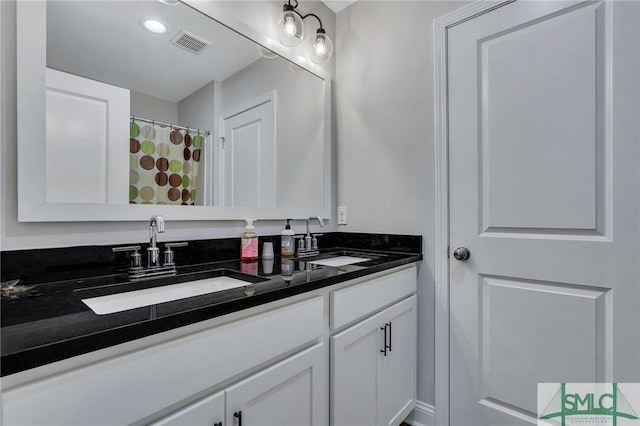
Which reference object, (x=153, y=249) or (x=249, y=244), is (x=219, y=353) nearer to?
(x=153, y=249)

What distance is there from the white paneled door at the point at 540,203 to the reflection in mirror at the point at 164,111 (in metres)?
0.90

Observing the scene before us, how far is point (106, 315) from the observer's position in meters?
0.62

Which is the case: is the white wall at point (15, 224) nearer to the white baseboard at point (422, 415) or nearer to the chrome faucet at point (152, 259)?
the chrome faucet at point (152, 259)

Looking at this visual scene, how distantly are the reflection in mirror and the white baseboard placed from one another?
3.99 feet

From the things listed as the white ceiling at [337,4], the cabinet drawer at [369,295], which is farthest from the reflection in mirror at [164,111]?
the cabinet drawer at [369,295]

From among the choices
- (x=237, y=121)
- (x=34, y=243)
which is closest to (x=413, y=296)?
(x=237, y=121)

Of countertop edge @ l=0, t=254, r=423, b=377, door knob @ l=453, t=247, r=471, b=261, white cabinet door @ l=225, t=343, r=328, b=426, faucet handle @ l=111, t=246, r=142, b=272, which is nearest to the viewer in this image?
countertop edge @ l=0, t=254, r=423, b=377

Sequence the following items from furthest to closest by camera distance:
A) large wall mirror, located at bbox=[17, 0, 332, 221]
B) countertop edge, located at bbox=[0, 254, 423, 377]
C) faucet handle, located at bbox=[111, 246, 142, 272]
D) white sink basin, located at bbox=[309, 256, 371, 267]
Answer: white sink basin, located at bbox=[309, 256, 371, 267] → faucet handle, located at bbox=[111, 246, 142, 272] → large wall mirror, located at bbox=[17, 0, 332, 221] → countertop edge, located at bbox=[0, 254, 423, 377]

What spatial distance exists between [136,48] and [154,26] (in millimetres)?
121

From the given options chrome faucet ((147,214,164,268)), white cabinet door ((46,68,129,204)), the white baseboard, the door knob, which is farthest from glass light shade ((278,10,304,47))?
the white baseboard

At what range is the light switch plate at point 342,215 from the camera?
6.30 ft

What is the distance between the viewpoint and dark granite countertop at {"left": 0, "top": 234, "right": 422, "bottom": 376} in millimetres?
501

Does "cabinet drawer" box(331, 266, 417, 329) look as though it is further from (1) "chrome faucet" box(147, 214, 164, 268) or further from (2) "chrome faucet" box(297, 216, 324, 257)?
(1) "chrome faucet" box(147, 214, 164, 268)

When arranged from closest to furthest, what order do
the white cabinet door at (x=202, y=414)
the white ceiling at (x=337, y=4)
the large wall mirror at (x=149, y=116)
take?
the white cabinet door at (x=202, y=414) → the large wall mirror at (x=149, y=116) → the white ceiling at (x=337, y=4)
